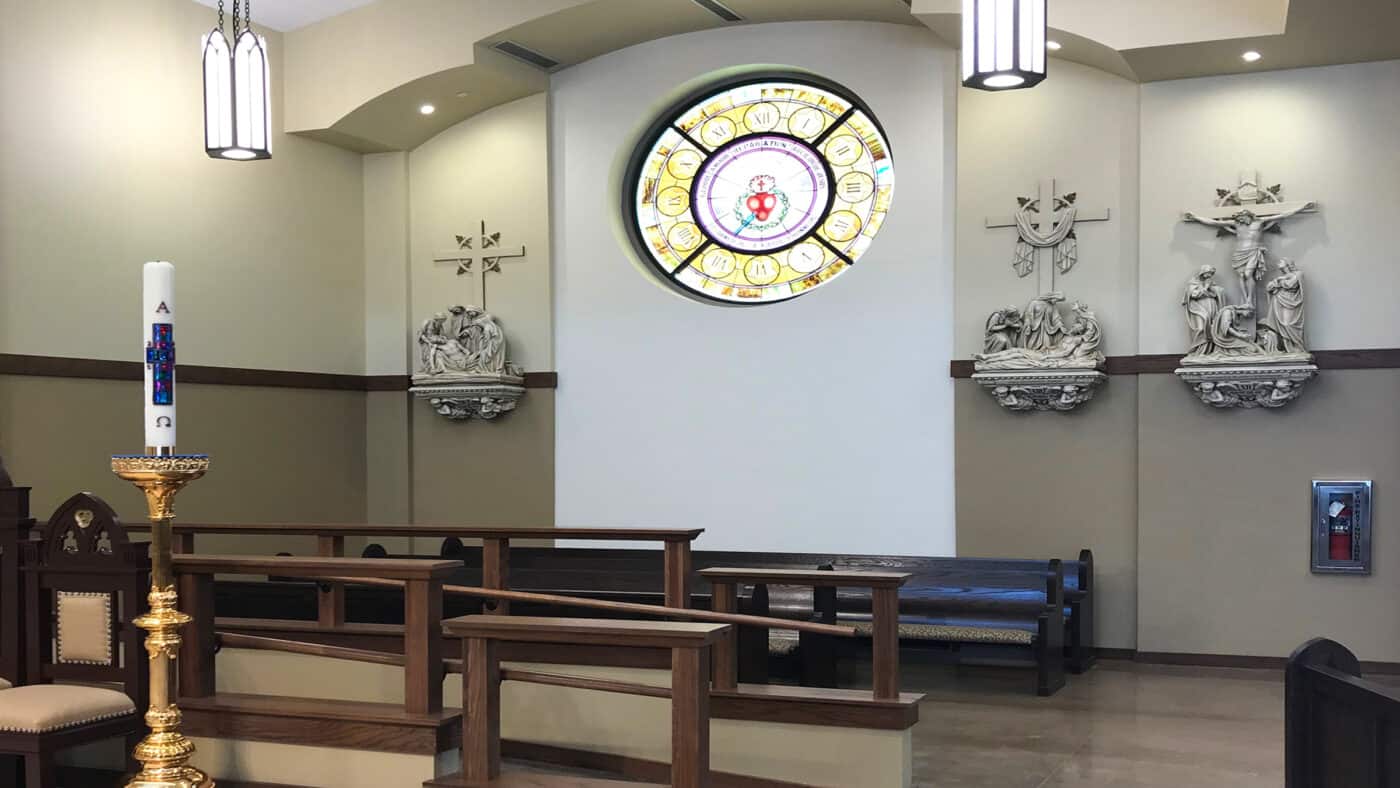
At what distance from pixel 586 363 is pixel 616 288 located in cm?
55

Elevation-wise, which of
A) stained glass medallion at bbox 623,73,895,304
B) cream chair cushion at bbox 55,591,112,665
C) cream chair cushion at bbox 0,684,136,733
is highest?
stained glass medallion at bbox 623,73,895,304

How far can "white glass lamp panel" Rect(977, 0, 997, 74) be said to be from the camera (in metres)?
5.37

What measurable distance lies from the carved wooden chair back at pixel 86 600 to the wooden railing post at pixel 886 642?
2.33 metres

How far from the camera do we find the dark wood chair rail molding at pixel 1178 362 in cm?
758

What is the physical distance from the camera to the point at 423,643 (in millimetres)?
4227

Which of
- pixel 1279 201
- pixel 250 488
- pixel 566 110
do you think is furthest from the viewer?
pixel 566 110

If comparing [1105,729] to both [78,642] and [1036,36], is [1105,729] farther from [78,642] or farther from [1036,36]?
[78,642]

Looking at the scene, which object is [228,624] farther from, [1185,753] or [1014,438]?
[1014,438]

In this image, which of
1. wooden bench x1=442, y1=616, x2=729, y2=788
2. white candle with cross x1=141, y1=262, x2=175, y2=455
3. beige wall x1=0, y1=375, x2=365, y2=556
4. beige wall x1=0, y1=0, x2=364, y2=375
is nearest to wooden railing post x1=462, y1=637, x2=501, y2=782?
wooden bench x1=442, y1=616, x2=729, y2=788

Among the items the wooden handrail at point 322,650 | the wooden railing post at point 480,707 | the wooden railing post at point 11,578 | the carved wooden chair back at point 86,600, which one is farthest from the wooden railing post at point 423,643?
the wooden railing post at point 11,578

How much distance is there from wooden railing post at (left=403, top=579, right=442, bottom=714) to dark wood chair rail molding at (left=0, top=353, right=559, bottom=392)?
4405 millimetres

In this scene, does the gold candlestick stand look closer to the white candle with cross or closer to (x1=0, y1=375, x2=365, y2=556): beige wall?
the white candle with cross

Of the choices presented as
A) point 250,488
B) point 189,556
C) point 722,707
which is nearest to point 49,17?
point 250,488

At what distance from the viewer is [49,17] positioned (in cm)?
784
